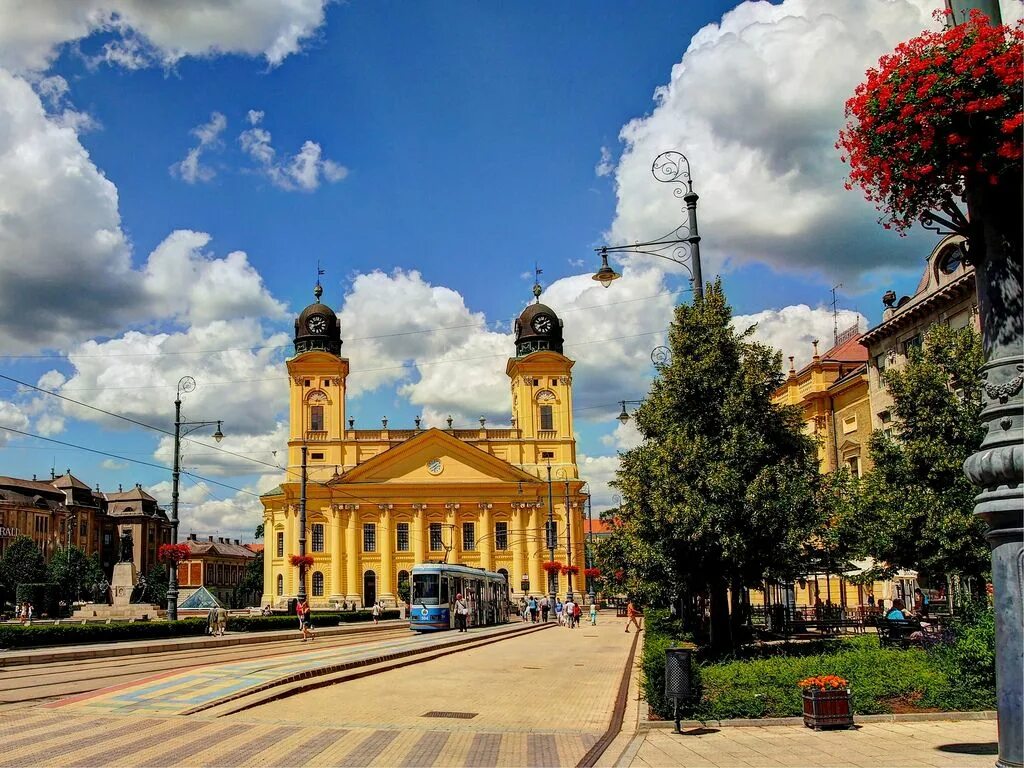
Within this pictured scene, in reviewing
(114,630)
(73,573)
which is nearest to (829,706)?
(114,630)

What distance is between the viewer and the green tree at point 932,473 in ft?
79.5

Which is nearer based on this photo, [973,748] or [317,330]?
[973,748]

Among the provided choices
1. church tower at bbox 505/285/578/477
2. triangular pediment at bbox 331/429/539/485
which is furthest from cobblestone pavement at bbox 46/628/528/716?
church tower at bbox 505/285/578/477

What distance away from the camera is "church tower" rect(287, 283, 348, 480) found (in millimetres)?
89188

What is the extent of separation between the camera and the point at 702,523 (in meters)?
19.4

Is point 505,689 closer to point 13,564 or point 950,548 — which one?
point 950,548

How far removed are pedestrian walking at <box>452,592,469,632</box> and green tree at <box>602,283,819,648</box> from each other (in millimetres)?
23185

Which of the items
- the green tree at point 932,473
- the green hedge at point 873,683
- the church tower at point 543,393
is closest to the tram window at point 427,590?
the green tree at point 932,473

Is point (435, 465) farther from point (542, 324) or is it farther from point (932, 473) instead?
point (932, 473)

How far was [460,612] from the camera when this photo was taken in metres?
44.3

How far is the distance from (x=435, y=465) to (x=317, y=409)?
40.7 feet

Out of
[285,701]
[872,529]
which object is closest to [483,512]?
[872,529]

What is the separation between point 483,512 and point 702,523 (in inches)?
2761

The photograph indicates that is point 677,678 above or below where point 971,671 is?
above
